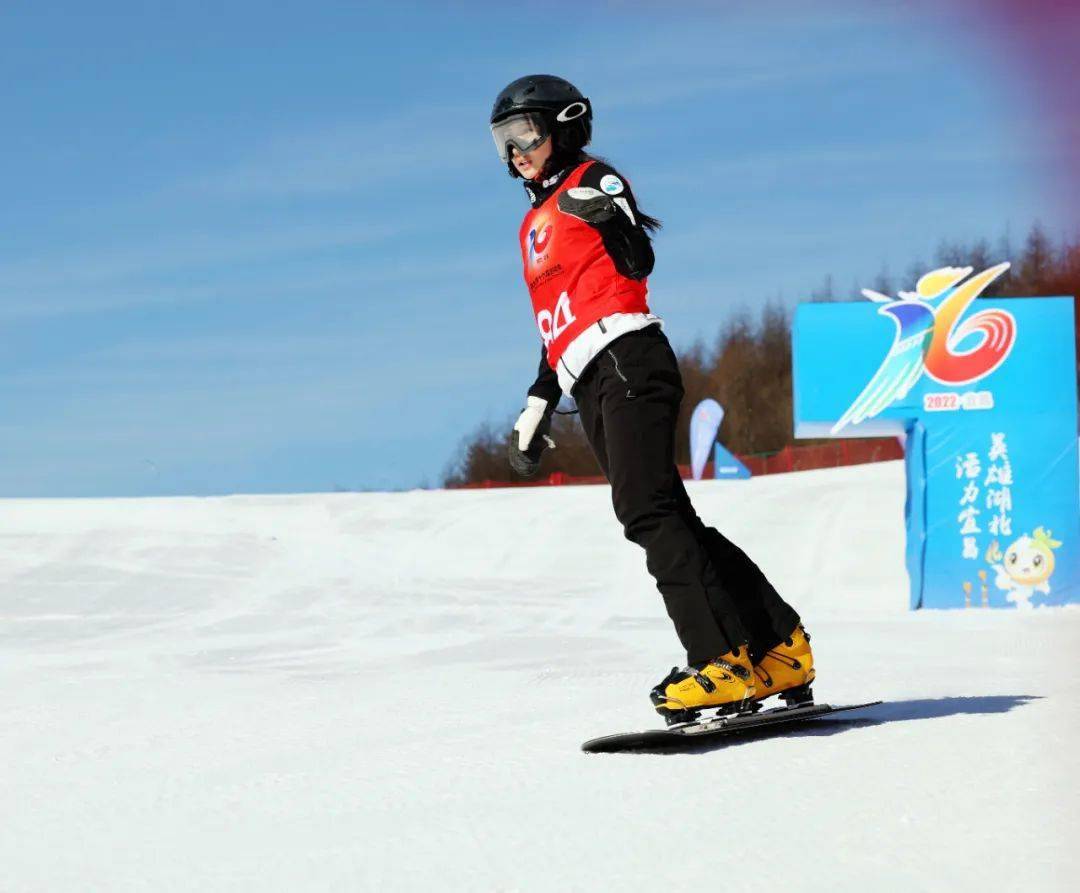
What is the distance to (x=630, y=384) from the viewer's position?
3500mm

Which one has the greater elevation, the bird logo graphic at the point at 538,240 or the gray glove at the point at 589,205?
the gray glove at the point at 589,205

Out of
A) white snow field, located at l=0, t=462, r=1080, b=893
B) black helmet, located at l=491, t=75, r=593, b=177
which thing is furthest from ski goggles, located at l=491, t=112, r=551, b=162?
white snow field, located at l=0, t=462, r=1080, b=893

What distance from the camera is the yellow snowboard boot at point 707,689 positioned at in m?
3.48

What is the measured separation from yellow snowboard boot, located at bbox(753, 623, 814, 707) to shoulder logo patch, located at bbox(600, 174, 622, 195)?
1224 millimetres

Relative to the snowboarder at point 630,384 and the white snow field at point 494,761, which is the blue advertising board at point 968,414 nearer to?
the white snow field at point 494,761

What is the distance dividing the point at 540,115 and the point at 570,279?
46 cm

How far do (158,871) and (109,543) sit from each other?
10041 mm

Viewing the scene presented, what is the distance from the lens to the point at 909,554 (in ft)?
33.6

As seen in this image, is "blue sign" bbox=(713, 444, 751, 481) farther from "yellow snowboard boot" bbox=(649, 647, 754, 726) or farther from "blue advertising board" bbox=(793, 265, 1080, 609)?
"yellow snowboard boot" bbox=(649, 647, 754, 726)

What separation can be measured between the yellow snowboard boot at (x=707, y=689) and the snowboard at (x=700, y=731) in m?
0.03

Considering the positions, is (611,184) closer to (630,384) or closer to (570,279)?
(570,279)

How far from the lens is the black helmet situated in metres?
3.73

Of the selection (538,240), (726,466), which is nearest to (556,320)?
(538,240)

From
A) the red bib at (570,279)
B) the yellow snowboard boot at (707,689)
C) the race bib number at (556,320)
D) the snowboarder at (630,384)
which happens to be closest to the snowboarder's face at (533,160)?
the snowboarder at (630,384)
